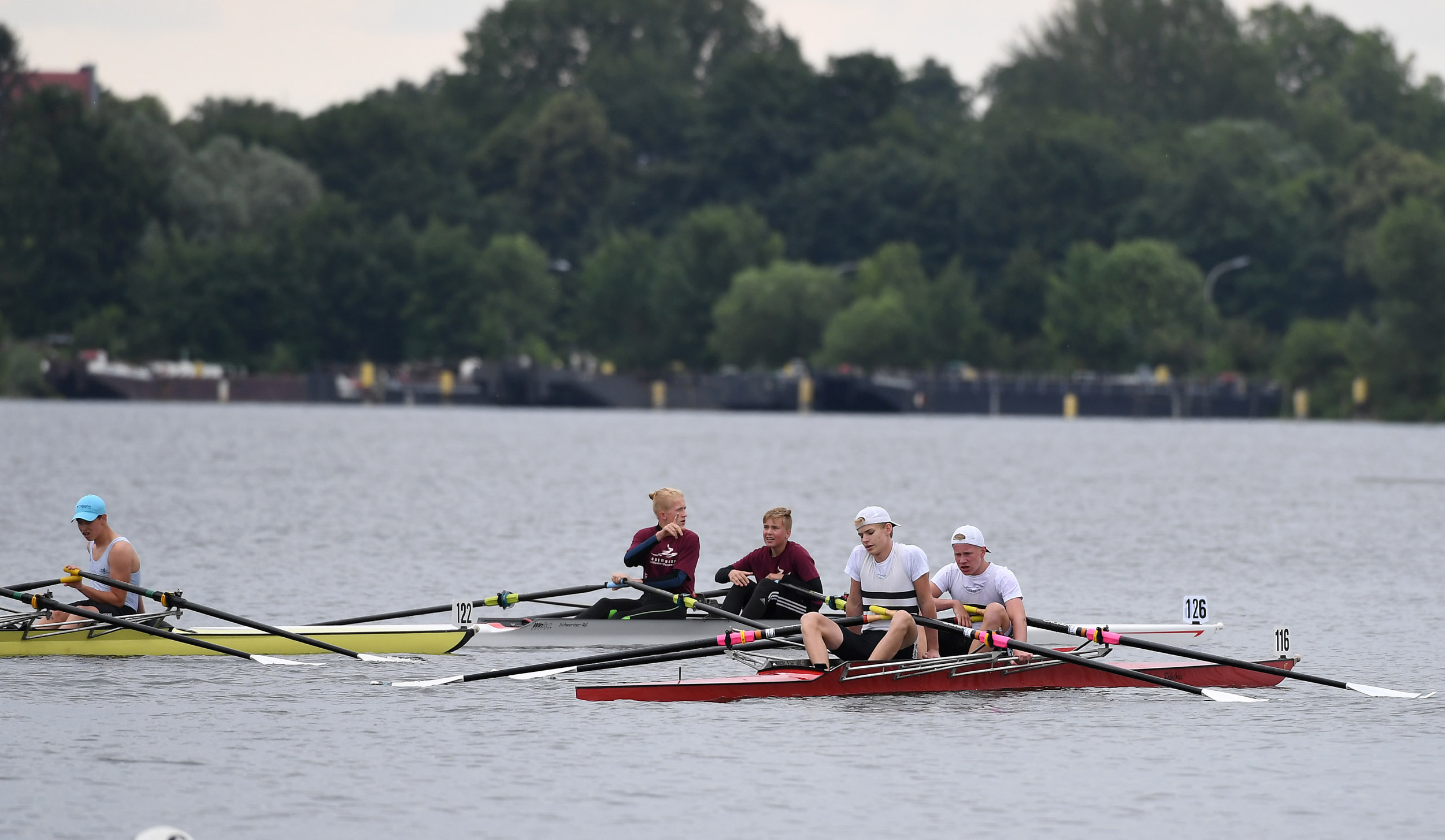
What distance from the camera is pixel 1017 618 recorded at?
2272 centimetres

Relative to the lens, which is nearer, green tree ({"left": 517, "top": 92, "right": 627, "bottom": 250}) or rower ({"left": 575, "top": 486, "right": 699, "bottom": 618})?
rower ({"left": 575, "top": 486, "right": 699, "bottom": 618})

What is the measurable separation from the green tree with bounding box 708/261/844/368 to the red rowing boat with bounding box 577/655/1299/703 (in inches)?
5051

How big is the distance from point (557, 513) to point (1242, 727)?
32.2 metres

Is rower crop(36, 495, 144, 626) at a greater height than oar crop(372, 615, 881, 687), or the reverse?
rower crop(36, 495, 144, 626)

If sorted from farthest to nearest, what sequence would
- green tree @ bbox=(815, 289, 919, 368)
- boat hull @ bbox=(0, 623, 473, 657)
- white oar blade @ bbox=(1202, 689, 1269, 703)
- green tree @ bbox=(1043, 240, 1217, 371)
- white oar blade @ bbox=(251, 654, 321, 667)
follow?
green tree @ bbox=(815, 289, 919, 368) → green tree @ bbox=(1043, 240, 1217, 371) → boat hull @ bbox=(0, 623, 473, 657) → white oar blade @ bbox=(251, 654, 321, 667) → white oar blade @ bbox=(1202, 689, 1269, 703)

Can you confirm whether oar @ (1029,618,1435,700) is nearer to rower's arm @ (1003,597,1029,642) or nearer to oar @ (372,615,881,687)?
Result: rower's arm @ (1003,597,1029,642)

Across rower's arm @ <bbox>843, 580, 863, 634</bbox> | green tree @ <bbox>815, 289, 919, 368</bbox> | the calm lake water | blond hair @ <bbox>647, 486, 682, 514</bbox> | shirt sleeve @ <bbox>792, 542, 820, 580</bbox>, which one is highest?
green tree @ <bbox>815, 289, 919, 368</bbox>

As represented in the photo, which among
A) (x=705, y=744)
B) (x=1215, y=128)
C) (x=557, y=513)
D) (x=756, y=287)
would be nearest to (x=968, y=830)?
(x=705, y=744)

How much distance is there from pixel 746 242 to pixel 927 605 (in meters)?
142

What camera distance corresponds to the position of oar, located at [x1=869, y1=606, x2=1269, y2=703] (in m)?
22.2

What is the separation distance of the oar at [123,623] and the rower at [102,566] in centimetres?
10

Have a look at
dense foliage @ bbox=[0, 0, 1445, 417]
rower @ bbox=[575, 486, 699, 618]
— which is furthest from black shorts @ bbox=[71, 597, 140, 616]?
dense foliage @ bbox=[0, 0, 1445, 417]

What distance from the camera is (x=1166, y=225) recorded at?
158250 mm

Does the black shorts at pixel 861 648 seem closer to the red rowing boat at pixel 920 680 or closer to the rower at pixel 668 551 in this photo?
the red rowing boat at pixel 920 680
